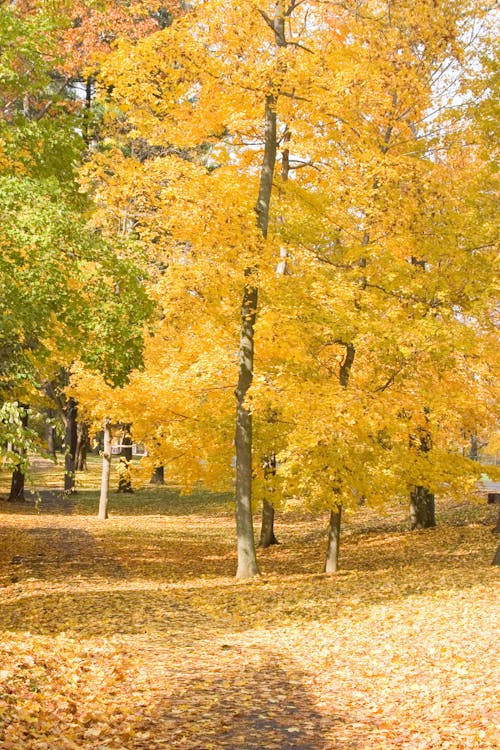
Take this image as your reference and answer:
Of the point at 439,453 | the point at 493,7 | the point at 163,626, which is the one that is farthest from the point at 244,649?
the point at 493,7

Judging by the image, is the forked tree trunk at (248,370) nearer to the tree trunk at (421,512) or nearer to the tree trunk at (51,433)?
the tree trunk at (51,433)

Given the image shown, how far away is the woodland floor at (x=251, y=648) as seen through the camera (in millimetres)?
6273

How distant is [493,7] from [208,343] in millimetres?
8632

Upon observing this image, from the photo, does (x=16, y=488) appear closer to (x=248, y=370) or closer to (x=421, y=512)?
(x=421, y=512)

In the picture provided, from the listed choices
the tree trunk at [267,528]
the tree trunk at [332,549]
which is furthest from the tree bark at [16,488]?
the tree trunk at [332,549]

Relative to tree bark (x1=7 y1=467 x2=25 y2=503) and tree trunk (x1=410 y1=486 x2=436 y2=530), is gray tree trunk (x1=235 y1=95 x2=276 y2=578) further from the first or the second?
tree bark (x1=7 y1=467 x2=25 y2=503)

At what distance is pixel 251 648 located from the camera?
9.52 m

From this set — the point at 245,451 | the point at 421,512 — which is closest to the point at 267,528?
the point at 421,512

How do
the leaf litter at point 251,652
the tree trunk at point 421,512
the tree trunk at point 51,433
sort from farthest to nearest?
the tree trunk at point 421,512 < the tree trunk at point 51,433 < the leaf litter at point 251,652

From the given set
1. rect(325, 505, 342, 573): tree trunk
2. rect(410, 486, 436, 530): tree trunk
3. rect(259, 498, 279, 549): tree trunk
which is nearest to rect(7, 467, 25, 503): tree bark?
rect(259, 498, 279, 549): tree trunk

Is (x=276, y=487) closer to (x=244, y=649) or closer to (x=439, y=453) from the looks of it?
(x=439, y=453)

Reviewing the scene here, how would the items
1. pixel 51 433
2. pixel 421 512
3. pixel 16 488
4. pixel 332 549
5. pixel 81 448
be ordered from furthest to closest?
pixel 81 448 → pixel 51 433 → pixel 16 488 → pixel 421 512 → pixel 332 549

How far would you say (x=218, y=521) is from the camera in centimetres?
2758

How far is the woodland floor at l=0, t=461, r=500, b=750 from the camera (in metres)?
6.27
